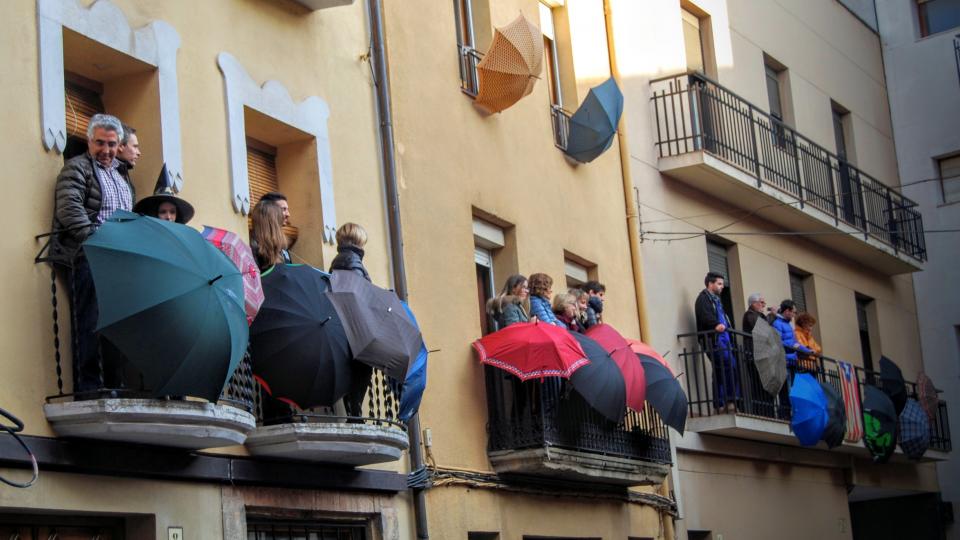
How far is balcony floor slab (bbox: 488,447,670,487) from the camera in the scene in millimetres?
16016

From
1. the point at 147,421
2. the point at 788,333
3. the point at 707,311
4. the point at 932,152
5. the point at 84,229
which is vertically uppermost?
the point at 932,152

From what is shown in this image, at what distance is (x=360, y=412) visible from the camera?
13.2 metres

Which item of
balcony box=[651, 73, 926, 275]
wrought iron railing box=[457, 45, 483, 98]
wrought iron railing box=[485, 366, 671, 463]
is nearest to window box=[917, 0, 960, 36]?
balcony box=[651, 73, 926, 275]

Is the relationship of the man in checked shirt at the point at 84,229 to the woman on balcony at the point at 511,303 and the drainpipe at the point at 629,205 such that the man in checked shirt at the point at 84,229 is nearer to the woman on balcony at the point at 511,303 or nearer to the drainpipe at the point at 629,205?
the woman on balcony at the point at 511,303

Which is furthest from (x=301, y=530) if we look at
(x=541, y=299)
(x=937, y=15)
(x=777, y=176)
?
(x=937, y=15)

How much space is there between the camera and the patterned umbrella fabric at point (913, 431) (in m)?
24.8

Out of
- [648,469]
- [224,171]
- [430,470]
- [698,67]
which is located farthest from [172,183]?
[698,67]

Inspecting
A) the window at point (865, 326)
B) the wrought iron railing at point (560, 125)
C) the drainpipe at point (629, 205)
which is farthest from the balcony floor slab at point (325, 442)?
the window at point (865, 326)

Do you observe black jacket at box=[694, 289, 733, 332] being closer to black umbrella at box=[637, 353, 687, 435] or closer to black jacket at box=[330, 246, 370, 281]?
black umbrella at box=[637, 353, 687, 435]

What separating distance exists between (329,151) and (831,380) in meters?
11.8

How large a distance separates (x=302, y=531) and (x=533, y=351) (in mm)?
3468

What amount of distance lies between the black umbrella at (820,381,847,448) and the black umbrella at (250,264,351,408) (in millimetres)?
11000

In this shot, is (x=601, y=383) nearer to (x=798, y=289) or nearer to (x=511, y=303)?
(x=511, y=303)

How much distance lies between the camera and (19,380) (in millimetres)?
10234
